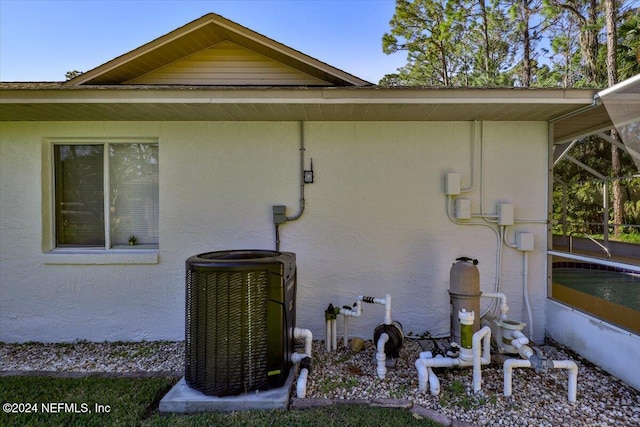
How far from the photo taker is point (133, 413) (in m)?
2.48

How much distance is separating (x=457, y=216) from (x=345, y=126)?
5.43 ft

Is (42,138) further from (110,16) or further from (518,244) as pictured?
(518,244)

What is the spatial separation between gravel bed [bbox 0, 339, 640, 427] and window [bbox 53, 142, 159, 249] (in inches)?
48.0

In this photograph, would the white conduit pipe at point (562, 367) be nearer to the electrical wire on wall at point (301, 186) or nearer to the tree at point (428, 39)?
the electrical wire on wall at point (301, 186)

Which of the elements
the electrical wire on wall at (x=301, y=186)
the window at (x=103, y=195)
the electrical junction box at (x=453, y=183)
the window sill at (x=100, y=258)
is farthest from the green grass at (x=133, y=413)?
the electrical junction box at (x=453, y=183)

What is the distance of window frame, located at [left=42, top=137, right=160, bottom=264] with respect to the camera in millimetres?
3828

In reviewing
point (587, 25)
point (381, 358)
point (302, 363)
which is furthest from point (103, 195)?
point (587, 25)

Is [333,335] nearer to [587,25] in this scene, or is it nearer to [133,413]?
[133,413]

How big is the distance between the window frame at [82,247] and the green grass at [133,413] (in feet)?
4.46

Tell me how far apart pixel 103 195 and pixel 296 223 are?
2.35 m

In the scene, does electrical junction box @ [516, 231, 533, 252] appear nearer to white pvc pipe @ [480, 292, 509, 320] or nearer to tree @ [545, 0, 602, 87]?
white pvc pipe @ [480, 292, 509, 320]

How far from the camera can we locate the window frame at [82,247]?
383 cm

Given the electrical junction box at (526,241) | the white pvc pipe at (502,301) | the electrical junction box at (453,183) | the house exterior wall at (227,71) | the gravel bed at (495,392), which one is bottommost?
the gravel bed at (495,392)

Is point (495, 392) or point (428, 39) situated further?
point (428, 39)
